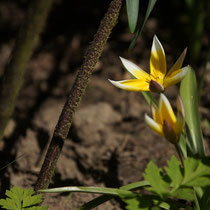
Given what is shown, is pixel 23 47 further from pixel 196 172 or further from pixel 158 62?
pixel 196 172

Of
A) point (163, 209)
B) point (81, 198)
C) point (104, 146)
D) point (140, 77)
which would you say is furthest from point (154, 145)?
point (140, 77)

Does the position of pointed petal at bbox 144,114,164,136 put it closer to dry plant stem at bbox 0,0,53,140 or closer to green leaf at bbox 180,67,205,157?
green leaf at bbox 180,67,205,157

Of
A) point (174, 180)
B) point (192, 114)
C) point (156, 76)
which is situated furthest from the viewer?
point (192, 114)

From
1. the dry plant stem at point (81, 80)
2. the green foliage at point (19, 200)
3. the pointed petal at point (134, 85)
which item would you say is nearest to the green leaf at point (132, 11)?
the dry plant stem at point (81, 80)

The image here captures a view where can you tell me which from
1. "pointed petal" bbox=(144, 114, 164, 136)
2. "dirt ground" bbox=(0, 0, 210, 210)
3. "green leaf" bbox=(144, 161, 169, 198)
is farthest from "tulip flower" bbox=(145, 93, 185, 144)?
"dirt ground" bbox=(0, 0, 210, 210)

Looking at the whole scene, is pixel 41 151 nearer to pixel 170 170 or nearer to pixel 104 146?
pixel 104 146

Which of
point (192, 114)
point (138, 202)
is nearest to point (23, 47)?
point (192, 114)

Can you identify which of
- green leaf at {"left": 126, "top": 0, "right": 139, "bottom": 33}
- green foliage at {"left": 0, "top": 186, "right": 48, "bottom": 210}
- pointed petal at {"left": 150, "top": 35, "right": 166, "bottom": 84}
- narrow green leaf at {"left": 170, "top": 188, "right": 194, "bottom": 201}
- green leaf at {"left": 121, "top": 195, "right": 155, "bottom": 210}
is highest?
green leaf at {"left": 126, "top": 0, "right": 139, "bottom": 33}

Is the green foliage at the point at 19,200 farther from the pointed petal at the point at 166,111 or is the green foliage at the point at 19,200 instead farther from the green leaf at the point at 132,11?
the green leaf at the point at 132,11
